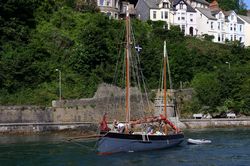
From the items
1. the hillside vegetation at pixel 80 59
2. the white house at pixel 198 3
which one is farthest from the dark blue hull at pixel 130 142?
the white house at pixel 198 3

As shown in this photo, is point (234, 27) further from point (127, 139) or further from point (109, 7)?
point (127, 139)

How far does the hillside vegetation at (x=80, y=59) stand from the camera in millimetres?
67938

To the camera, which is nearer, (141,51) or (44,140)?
(44,140)

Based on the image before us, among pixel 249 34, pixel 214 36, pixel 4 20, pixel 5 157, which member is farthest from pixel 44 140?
pixel 249 34

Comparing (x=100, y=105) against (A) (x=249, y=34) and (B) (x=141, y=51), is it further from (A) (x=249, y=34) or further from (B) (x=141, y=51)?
(A) (x=249, y=34)

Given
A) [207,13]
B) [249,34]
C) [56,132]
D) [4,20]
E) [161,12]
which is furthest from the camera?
[249,34]

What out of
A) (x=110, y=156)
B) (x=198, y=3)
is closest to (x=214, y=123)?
(x=110, y=156)

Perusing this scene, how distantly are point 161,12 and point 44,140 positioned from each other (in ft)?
170

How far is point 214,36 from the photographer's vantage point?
106875mm

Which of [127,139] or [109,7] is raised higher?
[109,7]

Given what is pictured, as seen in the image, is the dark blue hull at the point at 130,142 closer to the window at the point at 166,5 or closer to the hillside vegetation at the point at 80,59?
the hillside vegetation at the point at 80,59

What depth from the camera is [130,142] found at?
4662cm

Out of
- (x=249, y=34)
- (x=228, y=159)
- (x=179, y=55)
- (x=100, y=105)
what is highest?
(x=249, y=34)

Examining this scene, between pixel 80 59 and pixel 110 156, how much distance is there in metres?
29.3
